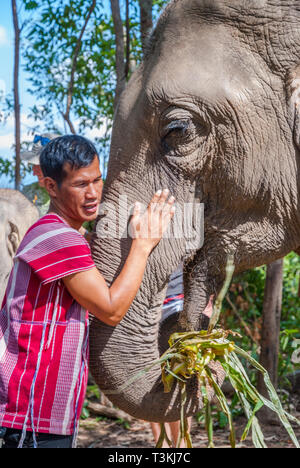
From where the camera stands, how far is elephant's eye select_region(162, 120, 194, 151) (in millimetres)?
2037

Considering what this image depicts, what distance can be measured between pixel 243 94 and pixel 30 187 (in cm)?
278

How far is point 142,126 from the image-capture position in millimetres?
2104

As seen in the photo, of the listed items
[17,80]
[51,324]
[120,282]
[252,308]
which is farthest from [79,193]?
[252,308]

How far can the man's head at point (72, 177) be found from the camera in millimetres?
1968

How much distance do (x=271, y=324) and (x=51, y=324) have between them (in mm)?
3368

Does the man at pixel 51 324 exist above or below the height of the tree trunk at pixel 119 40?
below

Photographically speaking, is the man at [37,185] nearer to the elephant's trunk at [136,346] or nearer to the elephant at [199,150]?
the elephant at [199,150]

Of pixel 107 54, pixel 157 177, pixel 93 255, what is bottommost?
pixel 93 255

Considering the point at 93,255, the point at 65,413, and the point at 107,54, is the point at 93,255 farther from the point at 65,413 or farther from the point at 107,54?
the point at 107,54

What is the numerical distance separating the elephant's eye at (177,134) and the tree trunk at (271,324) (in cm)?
294

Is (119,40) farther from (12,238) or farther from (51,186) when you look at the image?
(51,186)

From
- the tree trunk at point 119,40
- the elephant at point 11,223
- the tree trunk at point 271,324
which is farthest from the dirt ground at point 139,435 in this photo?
the tree trunk at point 119,40

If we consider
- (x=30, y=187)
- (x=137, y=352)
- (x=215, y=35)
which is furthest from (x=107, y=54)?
(x=137, y=352)

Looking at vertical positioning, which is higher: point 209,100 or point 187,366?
point 209,100
